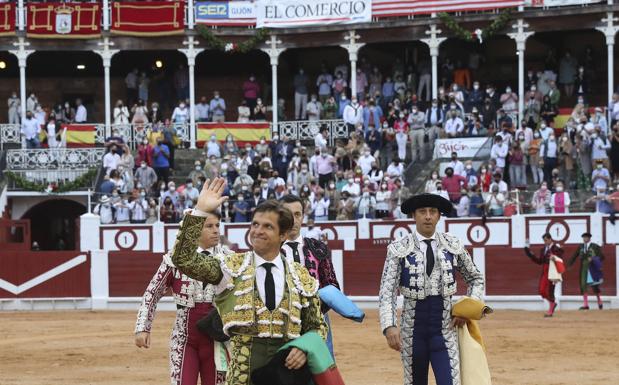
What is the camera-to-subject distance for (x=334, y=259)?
22.0 m

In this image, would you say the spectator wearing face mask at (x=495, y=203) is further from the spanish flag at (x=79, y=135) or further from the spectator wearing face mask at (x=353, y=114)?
the spanish flag at (x=79, y=135)

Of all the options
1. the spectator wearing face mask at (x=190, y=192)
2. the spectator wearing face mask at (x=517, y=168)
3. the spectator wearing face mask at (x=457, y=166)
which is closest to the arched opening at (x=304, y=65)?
the spectator wearing face mask at (x=190, y=192)

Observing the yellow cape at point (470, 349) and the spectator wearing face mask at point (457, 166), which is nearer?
the yellow cape at point (470, 349)

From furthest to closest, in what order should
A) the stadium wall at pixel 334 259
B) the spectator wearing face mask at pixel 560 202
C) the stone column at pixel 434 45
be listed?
the stone column at pixel 434 45
the spectator wearing face mask at pixel 560 202
the stadium wall at pixel 334 259

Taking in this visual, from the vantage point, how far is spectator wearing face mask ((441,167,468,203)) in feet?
73.3

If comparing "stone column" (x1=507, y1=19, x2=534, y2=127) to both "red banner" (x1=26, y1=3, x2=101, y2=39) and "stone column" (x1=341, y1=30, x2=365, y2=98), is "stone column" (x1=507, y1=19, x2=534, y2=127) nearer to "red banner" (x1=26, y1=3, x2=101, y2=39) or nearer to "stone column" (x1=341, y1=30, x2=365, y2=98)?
"stone column" (x1=341, y1=30, x2=365, y2=98)

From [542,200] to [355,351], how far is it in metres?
8.13

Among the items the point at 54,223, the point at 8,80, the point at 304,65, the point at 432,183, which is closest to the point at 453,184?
the point at 432,183

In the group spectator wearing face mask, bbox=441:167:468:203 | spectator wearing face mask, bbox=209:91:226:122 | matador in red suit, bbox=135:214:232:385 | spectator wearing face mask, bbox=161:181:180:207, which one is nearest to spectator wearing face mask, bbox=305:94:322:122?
spectator wearing face mask, bbox=209:91:226:122

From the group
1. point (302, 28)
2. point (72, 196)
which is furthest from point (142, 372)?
point (302, 28)

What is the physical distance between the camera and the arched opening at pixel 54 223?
3123 centimetres

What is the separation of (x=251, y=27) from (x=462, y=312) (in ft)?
77.9

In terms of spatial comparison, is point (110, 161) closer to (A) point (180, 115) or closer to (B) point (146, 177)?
(B) point (146, 177)

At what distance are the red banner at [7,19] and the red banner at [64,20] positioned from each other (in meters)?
0.35
